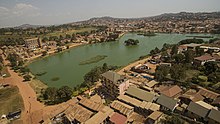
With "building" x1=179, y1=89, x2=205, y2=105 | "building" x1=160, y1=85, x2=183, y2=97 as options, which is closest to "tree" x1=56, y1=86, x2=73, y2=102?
"building" x1=160, y1=85, x2=183, y2=97

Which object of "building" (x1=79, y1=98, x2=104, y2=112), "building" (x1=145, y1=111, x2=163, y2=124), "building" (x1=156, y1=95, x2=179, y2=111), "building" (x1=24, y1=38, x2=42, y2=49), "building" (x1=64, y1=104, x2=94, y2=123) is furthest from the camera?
"building" (x1=24, y1=38, x2=42, y2=49)

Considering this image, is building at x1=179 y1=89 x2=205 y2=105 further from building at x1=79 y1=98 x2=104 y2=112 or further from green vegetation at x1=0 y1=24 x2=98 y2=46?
green vegetation at x1=0 y1=24 x2=98 y2=46

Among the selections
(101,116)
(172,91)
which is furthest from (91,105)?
(172,91)

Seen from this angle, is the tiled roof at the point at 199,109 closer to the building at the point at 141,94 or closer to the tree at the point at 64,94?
the building at the point at 141,94

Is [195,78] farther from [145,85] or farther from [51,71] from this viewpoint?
[51,71]

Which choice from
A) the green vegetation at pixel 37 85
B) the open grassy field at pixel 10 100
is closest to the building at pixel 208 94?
the open grassy field at pixel 10 100

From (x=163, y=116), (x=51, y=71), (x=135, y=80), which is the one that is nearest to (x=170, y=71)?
(x=135, y=80)
